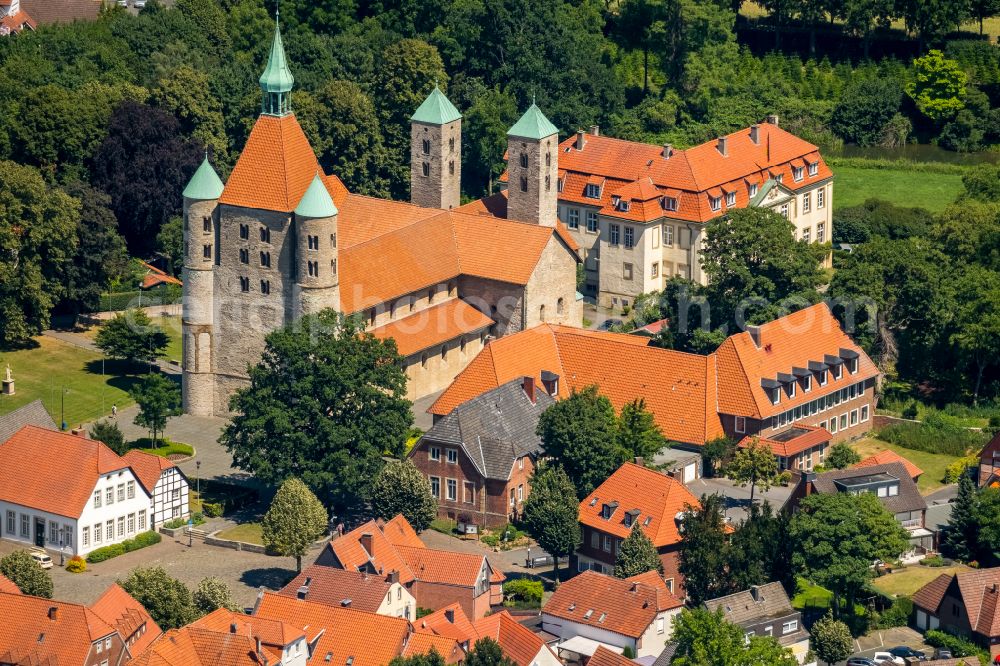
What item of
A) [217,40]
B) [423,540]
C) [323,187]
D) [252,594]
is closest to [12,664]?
[252,594]

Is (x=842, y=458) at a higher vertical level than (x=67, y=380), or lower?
lower

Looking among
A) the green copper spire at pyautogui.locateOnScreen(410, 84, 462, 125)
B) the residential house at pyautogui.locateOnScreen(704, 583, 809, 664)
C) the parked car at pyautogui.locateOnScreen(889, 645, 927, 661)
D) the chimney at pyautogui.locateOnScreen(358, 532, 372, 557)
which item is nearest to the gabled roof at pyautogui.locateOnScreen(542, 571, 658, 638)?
the residential house at pyautogui.locateOnScreen(704, 583, 809, 664)

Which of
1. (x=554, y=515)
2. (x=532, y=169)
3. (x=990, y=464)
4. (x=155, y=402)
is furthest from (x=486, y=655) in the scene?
(x=532, y=169)

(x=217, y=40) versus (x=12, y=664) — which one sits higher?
(x=217, y=40)

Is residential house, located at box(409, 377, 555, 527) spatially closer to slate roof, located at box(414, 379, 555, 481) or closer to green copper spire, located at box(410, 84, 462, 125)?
slate roof, located at box(414, 379, 555, 481)

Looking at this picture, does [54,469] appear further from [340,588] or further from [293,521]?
[340,588]

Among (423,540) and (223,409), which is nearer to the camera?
(423,540)

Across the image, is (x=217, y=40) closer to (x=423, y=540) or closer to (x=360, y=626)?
(x=423, y=540)
